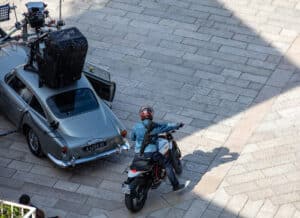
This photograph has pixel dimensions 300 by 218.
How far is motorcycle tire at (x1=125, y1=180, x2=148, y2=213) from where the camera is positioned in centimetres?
1430

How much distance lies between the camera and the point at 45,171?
51.7 feet

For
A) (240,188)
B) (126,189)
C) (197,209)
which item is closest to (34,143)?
(126,189)

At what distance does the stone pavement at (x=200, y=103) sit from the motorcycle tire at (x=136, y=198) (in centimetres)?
17

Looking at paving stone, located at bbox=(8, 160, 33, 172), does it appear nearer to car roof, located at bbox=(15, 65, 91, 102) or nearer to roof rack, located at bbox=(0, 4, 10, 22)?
car roof, located at bbox=(15, 65, 91, 102)

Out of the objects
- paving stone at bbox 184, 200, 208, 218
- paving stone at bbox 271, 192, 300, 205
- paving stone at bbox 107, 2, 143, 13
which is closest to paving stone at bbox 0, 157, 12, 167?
paving stone at bbox 184, 200, 208, 218

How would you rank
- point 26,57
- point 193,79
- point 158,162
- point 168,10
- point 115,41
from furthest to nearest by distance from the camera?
1. point 168,10
2. point 115,41
3. point 193,79
4. point 26,57
5. point 158,162

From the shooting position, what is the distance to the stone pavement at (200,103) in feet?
49.5

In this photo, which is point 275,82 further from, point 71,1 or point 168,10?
point 71,1

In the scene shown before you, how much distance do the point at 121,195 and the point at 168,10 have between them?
779 centimetres

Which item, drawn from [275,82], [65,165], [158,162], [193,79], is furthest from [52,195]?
[275,82]

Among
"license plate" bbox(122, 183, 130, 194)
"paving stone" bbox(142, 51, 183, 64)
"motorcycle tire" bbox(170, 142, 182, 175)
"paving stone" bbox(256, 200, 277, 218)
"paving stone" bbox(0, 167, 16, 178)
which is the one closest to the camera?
"license plate" bbox(122, 183, 130, 194)

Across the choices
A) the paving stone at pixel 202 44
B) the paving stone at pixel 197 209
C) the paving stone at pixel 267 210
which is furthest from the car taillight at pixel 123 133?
the paving stone at pixel 202 44

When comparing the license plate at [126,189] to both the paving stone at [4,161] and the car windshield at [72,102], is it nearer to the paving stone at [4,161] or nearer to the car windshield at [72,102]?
the car windshield at [72,102]

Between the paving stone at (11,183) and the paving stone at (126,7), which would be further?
the paving stone at (126,7)
